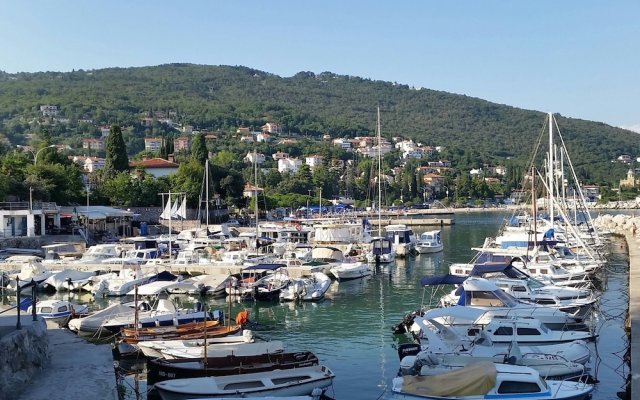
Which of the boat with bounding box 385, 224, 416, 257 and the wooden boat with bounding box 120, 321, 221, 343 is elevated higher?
the boat with bounding box 385, 224, 416, 257

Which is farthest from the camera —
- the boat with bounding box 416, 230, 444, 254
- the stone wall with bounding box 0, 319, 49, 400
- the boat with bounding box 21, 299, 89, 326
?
the boat with bounding box 416, 230, 444, 254

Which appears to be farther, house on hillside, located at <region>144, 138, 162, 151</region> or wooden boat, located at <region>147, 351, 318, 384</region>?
house on hillside, located at <region>144, 138, 162, 151</region>

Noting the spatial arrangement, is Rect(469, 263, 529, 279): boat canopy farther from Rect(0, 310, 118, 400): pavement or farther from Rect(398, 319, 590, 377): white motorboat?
Rect(0, 310, 118, 400): pavement

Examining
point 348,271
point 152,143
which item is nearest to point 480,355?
point 348,271

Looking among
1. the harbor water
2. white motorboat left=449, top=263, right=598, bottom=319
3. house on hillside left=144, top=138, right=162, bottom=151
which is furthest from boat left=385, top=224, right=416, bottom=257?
house on hillside left=144, top=138, right=162, bottom=151

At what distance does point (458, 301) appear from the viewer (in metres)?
25.7

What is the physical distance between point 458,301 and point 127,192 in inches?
2335

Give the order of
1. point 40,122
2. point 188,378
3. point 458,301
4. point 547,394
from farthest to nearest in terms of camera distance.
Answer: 1. point 40,122
2. point 458,301
3. point 188,378
4. point 547,394

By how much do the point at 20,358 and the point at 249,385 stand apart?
5.53 meters

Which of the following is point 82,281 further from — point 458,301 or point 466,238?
point 466,238

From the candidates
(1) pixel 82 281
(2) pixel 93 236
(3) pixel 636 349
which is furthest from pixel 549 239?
(2) pixel 93 236

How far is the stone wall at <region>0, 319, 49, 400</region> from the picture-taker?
47.3 feet

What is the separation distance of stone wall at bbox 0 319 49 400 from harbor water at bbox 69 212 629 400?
2.74 meters

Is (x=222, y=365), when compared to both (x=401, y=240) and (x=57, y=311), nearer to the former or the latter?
(x=57, y=311)
